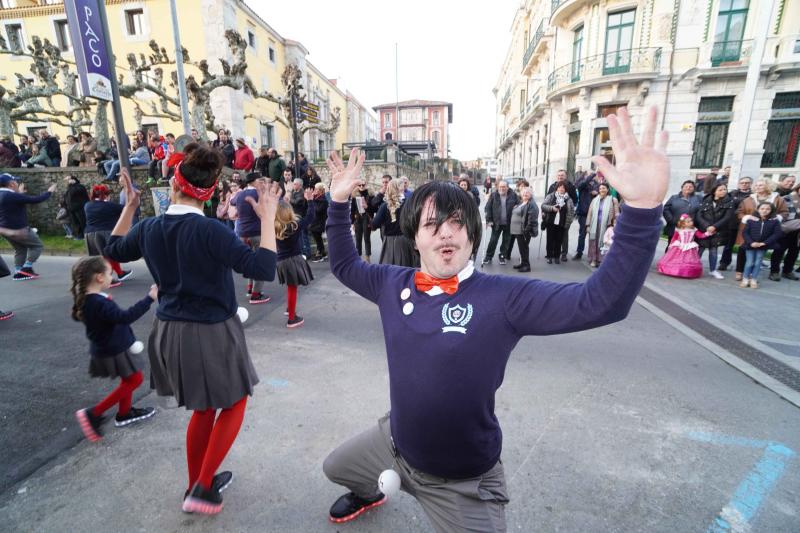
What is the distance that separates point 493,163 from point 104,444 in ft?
64.4

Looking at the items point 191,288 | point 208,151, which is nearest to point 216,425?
point 191,288

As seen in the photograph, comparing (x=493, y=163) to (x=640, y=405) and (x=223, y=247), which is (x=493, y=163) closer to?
(x=640, y=405)

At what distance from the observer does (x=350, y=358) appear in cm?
417

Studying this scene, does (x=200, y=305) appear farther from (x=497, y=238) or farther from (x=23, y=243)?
(x=23, y=243)

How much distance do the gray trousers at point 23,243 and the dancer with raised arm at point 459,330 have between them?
8.70m

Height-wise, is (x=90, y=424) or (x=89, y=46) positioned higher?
(x=89, y=46)

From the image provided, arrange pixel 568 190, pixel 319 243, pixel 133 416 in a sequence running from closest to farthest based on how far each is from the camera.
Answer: pixel 133 416
pixel 568 190
pixel 319 243

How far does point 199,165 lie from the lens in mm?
1991

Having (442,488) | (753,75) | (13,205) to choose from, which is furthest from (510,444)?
(753,75)

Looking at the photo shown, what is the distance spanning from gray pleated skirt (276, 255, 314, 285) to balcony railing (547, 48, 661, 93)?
2103 cm

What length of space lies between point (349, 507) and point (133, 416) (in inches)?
81.0

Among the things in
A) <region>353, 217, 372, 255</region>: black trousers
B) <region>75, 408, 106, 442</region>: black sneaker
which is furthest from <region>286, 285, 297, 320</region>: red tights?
<region>353, 217, 372, 255</region>: black trousers

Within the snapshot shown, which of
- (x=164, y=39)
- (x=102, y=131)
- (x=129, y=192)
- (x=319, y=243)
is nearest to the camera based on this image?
(x=129, y=192)

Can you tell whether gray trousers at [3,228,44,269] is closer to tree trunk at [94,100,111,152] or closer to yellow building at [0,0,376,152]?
tree trunk at [94,100,111,152]
